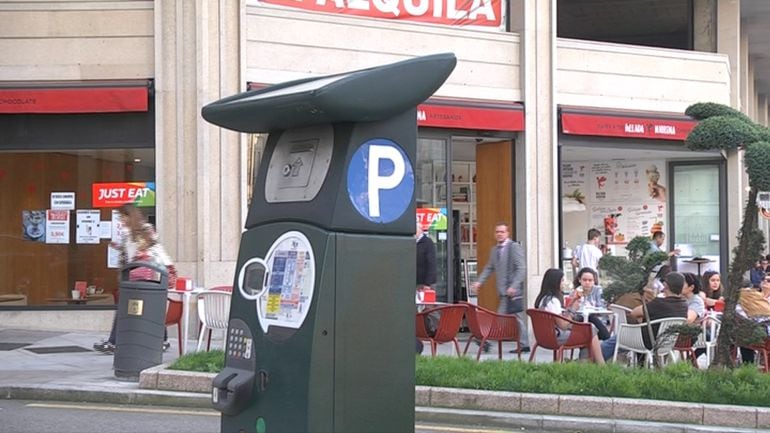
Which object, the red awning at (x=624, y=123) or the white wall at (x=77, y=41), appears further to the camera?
the red awning at (x=624, y=123)

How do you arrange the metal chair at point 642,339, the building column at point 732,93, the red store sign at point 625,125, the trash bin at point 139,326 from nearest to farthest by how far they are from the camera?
the trash bin at point 139,326
the metal chair at point 642,339
the red store sign at point 625,125
the building column at point 732,93

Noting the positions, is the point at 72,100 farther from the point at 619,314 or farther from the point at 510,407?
the point at 510,407

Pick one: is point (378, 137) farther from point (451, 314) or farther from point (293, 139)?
point (451, 314)

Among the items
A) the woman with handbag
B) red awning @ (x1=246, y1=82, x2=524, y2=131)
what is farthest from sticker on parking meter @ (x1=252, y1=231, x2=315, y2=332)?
red awning @ (x1=246, y1=82, x2=524, y2=131)

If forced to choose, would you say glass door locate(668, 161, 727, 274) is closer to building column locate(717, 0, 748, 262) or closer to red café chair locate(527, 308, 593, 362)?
building column locate(717, 0, 748, 262)

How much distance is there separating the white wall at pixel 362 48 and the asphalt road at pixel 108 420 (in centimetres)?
657

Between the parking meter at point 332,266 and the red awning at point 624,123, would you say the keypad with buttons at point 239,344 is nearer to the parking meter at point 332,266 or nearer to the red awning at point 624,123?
the parking meter at point 332,266

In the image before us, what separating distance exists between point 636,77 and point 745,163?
9.01 m

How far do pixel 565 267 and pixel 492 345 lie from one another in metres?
4.96

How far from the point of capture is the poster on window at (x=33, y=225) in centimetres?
1450

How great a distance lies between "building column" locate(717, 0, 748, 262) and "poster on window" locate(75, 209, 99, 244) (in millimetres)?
11427

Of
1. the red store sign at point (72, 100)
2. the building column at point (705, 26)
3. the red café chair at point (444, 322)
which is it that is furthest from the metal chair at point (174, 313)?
the building column at point (705, 26)

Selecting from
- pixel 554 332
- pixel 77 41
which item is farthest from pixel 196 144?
pixel 554 332

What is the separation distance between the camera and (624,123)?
16.4m
